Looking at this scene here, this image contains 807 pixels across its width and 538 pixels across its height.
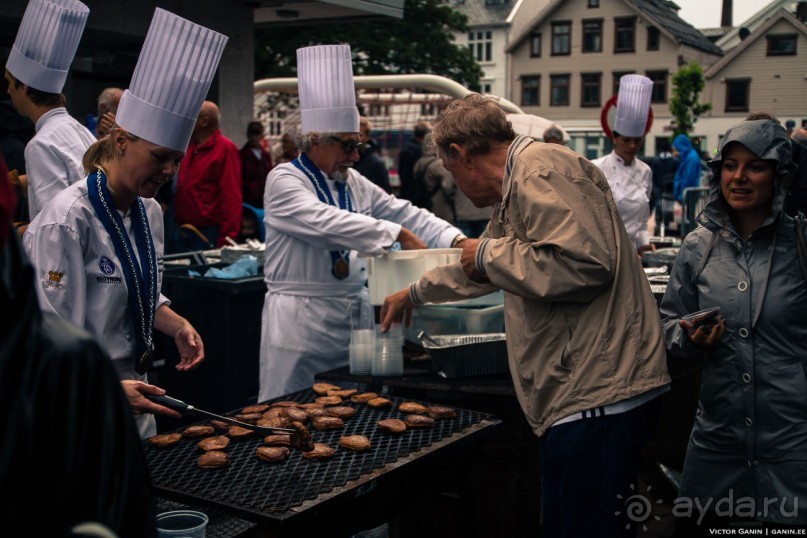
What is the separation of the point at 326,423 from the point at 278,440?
0.24 meters

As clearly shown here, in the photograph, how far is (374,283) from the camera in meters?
4.04

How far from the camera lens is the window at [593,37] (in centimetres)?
5172

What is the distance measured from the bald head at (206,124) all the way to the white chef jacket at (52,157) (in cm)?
289

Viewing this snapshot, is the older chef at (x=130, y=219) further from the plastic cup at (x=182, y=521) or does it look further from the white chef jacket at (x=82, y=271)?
the plastic cup at (x=182, y=521)

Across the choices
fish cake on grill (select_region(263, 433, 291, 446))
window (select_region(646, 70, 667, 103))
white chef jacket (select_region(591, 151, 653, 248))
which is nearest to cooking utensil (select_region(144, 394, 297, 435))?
fish cake on grill (select_region(263, 433, 291, 446))

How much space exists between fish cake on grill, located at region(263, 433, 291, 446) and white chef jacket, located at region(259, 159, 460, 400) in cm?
140

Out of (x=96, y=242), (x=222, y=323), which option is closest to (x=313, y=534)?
(x=96, y=242)

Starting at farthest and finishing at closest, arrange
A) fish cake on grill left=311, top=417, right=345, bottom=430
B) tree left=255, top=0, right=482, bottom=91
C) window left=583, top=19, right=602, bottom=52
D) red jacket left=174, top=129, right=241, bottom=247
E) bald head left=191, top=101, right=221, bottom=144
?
1. window left=583, top=19, right=602, bottom=52
2. tree left=255, top=0, right=482, bottom=91
3. red jacket left=174, top=129, right=241, bottom=247
4. bald head left=191, top=101, right=221, bottom=144
5. fish cake on grill left=311, top=417, right=345, bottom=430

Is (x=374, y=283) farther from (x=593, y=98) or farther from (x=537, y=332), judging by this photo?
(x=593, y=98)

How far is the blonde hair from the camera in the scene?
2780 millimetres

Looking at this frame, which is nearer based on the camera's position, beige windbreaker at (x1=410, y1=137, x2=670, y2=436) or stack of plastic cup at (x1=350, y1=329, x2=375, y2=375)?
beige windbreaker at (x1=410, y1=137, x2=670, y2=436)

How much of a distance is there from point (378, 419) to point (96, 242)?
3.92 ft

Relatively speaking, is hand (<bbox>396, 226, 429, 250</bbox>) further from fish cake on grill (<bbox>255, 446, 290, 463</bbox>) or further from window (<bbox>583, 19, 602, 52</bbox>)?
window (<bbox>583, 19, 602, 52</bbox>)

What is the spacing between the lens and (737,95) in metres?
50.2
